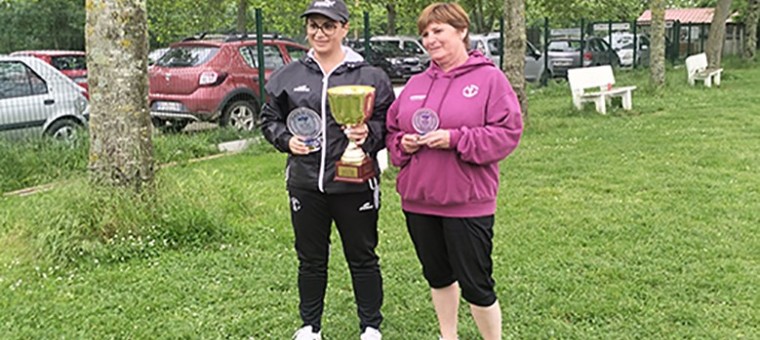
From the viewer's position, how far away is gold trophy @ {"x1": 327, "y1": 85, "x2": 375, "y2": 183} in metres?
2.89

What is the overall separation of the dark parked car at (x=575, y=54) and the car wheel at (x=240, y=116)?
10766mm

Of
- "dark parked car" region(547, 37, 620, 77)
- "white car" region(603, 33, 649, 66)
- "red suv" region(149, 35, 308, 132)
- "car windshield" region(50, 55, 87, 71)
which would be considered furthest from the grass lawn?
"white car" region(603, 33, 649, 66)

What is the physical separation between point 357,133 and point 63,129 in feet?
22.6

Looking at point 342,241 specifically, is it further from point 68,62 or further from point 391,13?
point 391,13

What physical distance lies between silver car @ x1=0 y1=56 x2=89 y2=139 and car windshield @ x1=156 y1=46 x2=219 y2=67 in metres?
1.56

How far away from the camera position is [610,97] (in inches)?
491

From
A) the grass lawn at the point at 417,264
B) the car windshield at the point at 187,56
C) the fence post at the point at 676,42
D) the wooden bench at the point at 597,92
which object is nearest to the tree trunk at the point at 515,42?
the wooden bench at the point at 597,92

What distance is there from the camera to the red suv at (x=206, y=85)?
9859 mm

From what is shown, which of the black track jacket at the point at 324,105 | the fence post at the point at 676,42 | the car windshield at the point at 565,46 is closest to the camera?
the black track jacket at the point at 324,105

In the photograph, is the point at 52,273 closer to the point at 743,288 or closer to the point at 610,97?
the point at 743,288

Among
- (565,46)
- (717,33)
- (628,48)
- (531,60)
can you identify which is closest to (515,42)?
(531,60)

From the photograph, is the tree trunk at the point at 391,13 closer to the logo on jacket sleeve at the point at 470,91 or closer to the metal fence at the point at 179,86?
the metal fence at the point at 179,86

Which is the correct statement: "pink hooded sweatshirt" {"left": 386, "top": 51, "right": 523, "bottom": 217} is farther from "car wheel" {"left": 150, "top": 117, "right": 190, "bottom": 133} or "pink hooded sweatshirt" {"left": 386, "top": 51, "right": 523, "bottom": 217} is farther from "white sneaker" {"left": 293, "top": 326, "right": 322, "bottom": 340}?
"car wheel" {"left": 150, "top": 117, "right": 190, "bottom": 133}

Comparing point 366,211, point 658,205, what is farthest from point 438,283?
point 658,205
